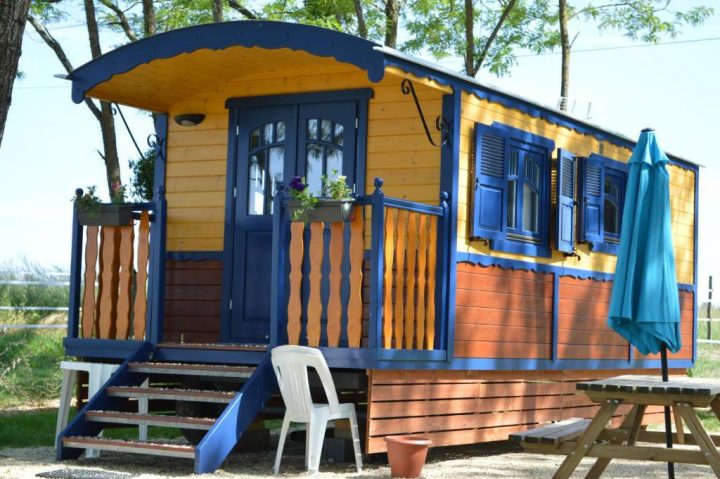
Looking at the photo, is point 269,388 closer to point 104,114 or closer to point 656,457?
point 656,457

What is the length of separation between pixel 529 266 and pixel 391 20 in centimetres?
829

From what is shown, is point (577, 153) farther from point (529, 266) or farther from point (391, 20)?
point (391, 20)

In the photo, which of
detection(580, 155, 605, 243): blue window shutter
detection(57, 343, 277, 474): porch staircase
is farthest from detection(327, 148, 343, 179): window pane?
detection(580, 155, 605, 243): blue window shutter

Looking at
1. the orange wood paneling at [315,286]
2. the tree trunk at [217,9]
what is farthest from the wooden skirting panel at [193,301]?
the tree trunk at [217,9]

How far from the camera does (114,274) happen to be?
1005 centimetres

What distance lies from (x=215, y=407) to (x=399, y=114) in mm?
3006

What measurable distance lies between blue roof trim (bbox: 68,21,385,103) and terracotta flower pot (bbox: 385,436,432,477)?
251 cm

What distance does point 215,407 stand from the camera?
10.6 metres

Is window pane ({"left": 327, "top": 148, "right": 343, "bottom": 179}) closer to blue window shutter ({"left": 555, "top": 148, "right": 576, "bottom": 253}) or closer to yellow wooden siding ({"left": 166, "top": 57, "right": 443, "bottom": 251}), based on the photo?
yellow wooden siding ({"left": 166, "top": 57, "right": 443, "bottom": 251})

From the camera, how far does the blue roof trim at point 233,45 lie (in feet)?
28.3

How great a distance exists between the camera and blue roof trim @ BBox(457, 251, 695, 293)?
9.77 m

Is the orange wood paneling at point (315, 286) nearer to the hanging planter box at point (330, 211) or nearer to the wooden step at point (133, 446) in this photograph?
the hanging planter box at point (330, 211)

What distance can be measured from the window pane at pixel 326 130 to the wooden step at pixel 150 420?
8.49ft

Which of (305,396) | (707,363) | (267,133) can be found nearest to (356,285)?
(305,396)
